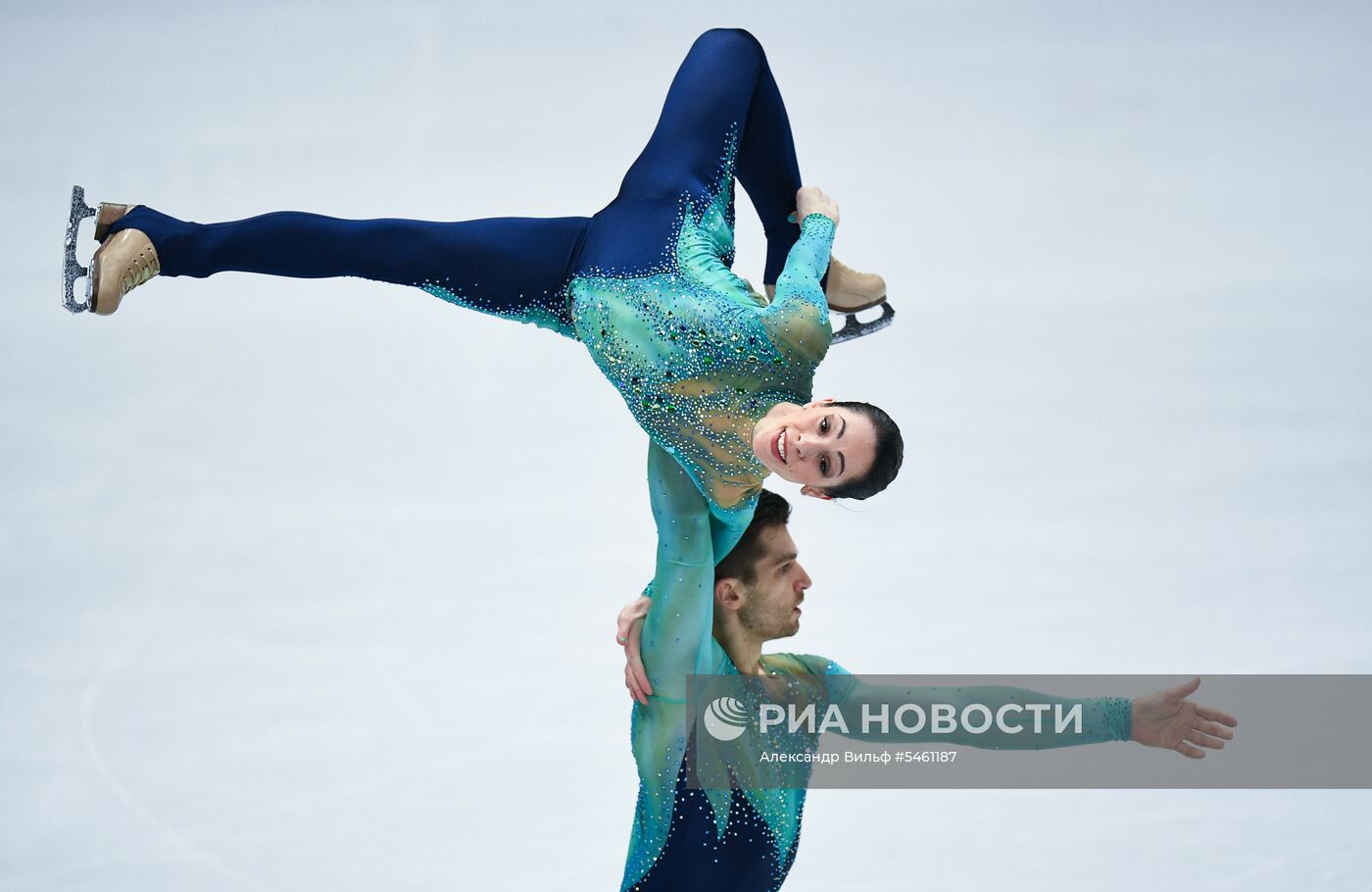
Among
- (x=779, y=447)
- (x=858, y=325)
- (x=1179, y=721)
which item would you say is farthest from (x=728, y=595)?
(x=1179, y=721)

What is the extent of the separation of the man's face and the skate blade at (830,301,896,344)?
69cm

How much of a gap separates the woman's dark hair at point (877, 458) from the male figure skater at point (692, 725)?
0.40m

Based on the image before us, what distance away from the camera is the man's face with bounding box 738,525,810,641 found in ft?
14.3

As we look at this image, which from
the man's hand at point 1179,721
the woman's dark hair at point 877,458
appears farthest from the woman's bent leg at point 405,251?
the man's hand at point 1179,721

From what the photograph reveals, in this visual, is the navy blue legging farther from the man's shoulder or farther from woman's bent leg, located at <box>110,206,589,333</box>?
the man's shoulder

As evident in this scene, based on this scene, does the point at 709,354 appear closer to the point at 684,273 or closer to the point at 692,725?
the point at 684,273

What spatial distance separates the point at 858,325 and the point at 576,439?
1.83 m

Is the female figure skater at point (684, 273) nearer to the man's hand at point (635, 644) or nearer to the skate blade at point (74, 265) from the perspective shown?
the skate blade at point (74, 265)

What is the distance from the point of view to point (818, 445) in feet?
12.8

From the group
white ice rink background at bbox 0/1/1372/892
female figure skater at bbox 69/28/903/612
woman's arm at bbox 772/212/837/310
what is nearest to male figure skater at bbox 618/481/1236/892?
female figure skater at bbox 69/28/903/612

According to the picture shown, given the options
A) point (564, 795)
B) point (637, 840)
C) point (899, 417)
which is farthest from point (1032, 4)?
point (637, 840)

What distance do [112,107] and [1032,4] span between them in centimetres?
367

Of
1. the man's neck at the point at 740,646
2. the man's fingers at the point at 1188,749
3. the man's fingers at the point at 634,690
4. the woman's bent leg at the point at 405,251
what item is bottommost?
the man's fingers at the point at 634,690

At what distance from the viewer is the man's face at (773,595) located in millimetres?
4352
